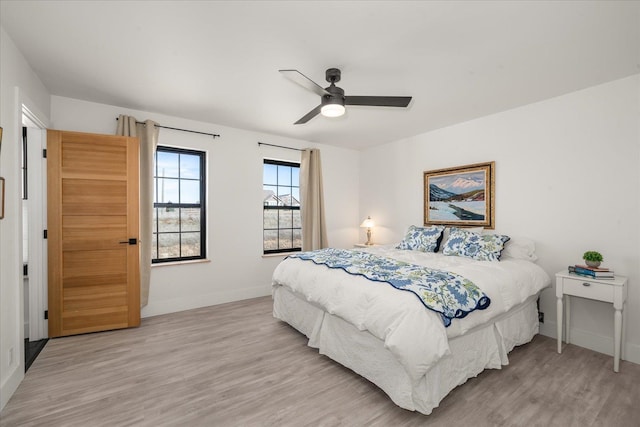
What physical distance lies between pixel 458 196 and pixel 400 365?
274 centimetres

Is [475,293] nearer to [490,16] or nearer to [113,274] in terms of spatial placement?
[490,16]

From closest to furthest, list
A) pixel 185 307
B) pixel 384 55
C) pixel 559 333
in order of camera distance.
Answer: pixel 384 55
pixel 559 333
pixel 185 307

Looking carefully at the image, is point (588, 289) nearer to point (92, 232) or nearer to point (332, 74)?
point (332, 74)

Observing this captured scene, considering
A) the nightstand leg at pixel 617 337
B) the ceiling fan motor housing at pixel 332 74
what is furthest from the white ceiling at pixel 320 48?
the nightstand leg at pixel 617 337

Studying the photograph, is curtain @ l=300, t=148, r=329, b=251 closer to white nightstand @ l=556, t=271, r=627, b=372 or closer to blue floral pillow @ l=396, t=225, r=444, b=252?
blue floral pillow @ l=396, t=225, r=444, b=252

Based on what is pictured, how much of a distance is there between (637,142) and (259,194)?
426 cm

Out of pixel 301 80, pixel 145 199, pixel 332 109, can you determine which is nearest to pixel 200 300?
pixel 145 199

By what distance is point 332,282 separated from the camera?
2.56 metres

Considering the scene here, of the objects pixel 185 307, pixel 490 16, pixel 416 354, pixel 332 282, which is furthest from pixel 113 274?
pixel 490 16

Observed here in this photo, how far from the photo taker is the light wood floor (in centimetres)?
188

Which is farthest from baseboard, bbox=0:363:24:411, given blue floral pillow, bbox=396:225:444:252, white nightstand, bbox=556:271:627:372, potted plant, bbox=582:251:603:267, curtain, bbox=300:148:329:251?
potted plant, bbox=582:251:603:267

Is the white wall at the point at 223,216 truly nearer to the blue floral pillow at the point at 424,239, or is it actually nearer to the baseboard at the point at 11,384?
the baseboard at the point at 11,384

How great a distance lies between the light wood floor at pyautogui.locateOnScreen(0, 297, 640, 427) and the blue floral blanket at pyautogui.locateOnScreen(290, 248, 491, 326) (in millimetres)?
651

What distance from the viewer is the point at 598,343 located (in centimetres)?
Result: 280
